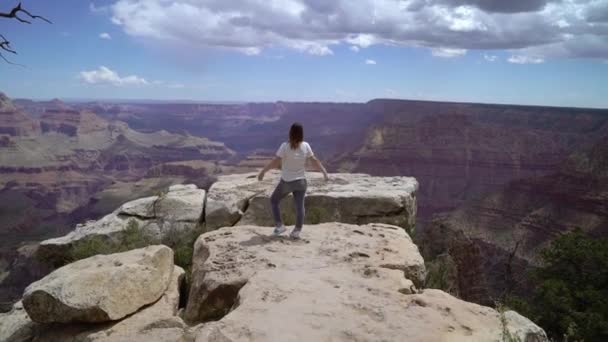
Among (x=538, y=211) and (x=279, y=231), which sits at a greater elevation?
(x=279, y=231)

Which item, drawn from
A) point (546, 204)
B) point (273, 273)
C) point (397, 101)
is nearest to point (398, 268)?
point (273, 273)

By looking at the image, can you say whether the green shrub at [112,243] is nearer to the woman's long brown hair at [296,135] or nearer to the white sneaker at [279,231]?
the white sneaker at [279,231]

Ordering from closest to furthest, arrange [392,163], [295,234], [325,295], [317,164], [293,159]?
[325,295], [293,159], [317,164], [295,234], [392,163]

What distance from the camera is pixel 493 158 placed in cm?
6769

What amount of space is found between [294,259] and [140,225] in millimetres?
5211

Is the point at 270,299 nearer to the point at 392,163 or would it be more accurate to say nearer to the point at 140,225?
the point at 140,225

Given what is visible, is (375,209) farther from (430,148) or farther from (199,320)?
(430,148)

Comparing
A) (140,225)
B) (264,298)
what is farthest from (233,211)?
(264,298)

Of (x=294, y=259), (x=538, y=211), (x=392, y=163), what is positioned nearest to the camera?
(x=294, y=259)

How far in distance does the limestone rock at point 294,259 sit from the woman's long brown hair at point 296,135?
66.4 inches

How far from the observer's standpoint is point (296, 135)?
7.11 m

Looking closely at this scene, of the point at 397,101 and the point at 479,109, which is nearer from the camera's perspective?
the point at 479,109

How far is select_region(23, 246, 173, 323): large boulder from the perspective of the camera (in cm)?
566

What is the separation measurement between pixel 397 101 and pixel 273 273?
267ft
